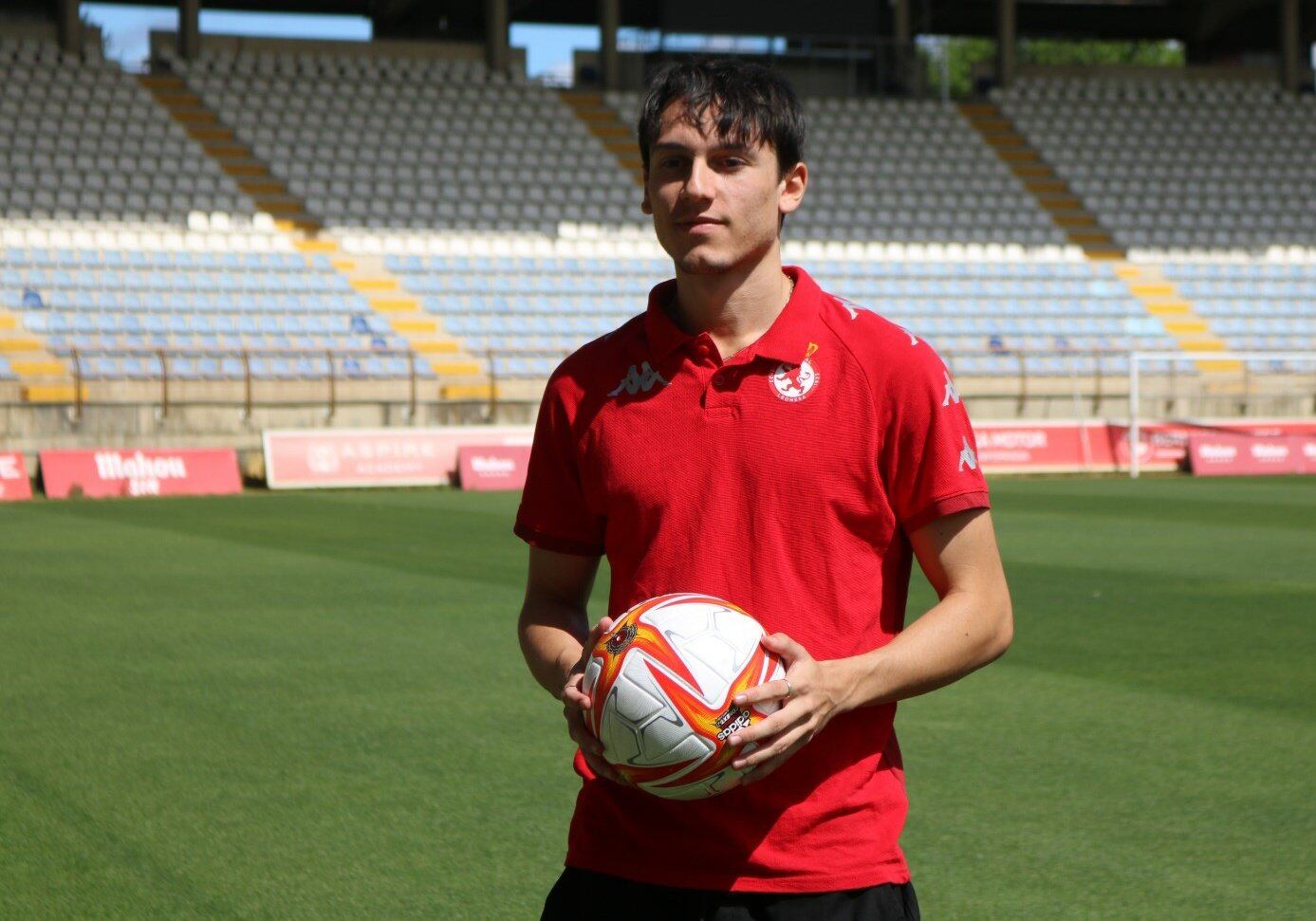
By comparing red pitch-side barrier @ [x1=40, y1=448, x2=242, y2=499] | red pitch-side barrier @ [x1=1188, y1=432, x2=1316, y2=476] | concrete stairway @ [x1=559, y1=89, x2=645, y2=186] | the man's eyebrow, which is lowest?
red pitch-side barrier @ [x1=1188, y1=432, x2=1316, y2=476]

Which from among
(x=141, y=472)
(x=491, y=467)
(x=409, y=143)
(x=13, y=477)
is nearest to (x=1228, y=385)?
(x=491, y=467)

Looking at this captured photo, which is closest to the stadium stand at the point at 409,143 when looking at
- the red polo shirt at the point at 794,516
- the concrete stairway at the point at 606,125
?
the concrete stairway at the point at 606,125

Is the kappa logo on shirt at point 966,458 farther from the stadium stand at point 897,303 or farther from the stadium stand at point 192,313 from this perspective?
the stadium stand at point 897,303

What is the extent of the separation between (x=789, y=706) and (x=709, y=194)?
72cm

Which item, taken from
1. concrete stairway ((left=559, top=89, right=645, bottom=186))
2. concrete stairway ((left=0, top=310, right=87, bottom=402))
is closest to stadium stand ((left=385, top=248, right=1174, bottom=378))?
concrete stairway ((left=559, top=89, right=645, bottom=186))

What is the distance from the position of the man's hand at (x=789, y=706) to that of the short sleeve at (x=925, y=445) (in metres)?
0.29

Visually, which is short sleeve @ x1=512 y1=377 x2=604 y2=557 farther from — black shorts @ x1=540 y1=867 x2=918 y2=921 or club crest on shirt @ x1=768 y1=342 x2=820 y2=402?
black shorts @ x1=540 y1=867 x2=918 y2=921

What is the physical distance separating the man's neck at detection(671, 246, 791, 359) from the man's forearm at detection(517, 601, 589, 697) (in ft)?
1.71

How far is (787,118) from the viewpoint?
8.07 feet

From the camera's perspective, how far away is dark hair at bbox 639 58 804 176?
94.7 inches

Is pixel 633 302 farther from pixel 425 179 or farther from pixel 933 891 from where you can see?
pixel 933 891

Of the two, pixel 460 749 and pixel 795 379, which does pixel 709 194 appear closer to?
pixel 795 379

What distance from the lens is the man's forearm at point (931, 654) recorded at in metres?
2.32

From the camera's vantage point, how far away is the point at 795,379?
244 cm
